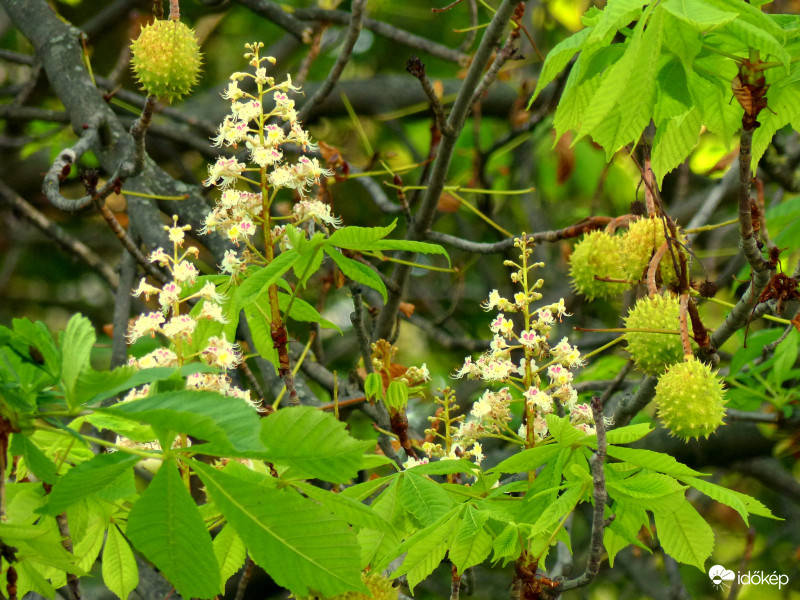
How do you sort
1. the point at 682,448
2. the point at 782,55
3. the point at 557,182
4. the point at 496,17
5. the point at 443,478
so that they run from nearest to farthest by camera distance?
the point at 782,55
the point at 496,17
the point at 443,478
the point at 682,448
the point at 557,182

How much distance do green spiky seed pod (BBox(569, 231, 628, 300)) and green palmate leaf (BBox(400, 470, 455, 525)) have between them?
1.12 m

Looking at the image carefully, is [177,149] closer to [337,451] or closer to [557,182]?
[557,182]

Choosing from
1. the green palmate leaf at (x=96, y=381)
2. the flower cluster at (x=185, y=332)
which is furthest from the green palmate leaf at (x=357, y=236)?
the green palmate leaf at (x=96, y=381)

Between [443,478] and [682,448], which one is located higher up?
[443,478]

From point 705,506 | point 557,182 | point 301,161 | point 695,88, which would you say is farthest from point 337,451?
point 705,506

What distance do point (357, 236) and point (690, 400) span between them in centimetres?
81

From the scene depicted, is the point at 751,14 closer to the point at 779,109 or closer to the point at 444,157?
the point at 779,109

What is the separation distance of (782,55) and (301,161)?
0.91 m

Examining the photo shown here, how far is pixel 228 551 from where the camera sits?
164 cm

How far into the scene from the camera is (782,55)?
1.47 meters

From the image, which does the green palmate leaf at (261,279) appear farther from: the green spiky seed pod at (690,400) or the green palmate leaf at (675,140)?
the green palmate leaf at (675,140)

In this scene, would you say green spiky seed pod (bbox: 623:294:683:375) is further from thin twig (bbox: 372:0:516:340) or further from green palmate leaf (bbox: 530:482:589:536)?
thin twig (bbox: 372:0:516:340)

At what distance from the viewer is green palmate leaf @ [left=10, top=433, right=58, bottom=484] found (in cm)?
131

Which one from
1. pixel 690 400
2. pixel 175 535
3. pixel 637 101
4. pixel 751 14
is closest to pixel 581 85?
pixel 637 101
